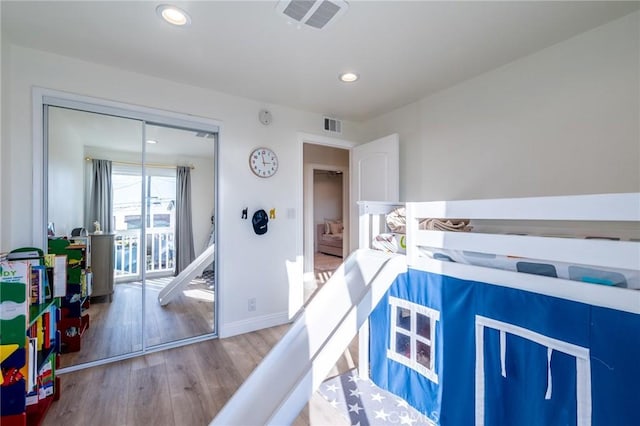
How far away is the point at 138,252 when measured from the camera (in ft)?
8.34

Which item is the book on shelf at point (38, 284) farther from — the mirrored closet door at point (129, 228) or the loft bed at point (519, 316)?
the loft bed at point (519, 316)

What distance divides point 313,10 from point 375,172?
194 centimetres

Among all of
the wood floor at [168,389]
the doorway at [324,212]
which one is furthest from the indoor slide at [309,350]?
the doorway at [324,212]

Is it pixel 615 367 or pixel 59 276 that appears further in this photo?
pixel 59 276

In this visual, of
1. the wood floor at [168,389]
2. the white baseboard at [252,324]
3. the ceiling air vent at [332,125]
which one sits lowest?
the wood floor at [168,389]

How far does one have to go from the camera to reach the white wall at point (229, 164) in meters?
2.02

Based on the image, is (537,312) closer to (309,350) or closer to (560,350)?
(560,350)

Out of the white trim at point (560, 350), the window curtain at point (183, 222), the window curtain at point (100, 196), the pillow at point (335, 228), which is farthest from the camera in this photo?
the pillow at point (335, 228)

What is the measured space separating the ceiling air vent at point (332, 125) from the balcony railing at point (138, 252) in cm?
211

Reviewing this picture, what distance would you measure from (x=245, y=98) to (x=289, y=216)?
134 cm

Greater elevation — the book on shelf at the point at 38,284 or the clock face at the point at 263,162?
the clock face at the point at 263,162

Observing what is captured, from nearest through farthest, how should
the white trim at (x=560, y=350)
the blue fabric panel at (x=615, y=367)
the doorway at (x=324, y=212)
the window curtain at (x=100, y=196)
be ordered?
the blue fabric panel at (x=615, y=367), the white trim at (x=560, y=350), the window curtain at (x=100, y=196), the doorway at (x=324, y=212)

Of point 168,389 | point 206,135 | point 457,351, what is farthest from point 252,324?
point 457,351

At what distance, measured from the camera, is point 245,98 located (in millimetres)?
2947
